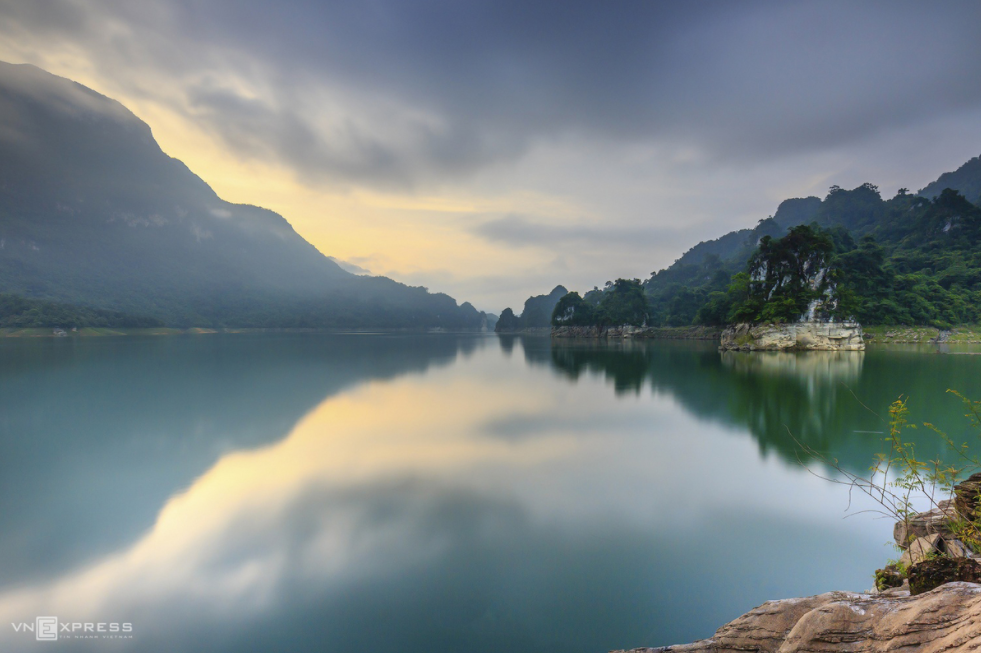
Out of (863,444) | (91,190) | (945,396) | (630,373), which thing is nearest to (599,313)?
(630,373)

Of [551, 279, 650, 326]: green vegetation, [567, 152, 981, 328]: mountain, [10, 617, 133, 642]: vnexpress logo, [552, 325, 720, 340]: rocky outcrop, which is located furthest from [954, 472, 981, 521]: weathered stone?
[551, 279, 650, 326]: green vegetation

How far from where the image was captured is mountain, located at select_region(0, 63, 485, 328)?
106062 mm

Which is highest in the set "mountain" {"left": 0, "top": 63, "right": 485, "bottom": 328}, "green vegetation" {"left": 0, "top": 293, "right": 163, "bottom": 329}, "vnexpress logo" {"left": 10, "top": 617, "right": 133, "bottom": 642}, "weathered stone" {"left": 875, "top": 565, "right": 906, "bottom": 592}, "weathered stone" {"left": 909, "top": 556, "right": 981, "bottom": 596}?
"mountain" {"left": 0, "top": 63, "right": 485, "bottom": 328}

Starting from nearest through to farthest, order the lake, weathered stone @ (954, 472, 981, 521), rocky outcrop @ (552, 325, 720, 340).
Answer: weathered stone @ (954, 472, 981, 521), the lake, rocky outcrop @ (552, 325, 720, 340)

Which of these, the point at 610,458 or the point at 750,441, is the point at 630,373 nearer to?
the point at 750,441

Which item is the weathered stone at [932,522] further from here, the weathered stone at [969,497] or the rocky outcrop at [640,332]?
the rocky outcrop at [640,332]

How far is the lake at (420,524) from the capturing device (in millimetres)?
4207

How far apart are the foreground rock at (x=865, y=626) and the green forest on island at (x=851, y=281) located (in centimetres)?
5296

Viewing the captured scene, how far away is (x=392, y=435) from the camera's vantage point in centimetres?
1139

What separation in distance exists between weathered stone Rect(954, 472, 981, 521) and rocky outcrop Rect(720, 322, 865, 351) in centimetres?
5059

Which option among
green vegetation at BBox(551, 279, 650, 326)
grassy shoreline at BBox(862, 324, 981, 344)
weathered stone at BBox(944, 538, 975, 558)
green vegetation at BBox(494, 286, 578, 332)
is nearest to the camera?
weathered stone at BBox(944, 538, 975, 558)

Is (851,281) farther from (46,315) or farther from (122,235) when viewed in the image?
(122,235)

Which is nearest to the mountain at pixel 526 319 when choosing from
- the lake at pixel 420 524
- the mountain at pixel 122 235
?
the mountain at pixel 122 235

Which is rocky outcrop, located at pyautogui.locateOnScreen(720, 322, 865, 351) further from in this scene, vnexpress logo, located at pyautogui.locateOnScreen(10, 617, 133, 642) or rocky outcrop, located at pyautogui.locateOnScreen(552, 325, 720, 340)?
vnexpress logo, located at pyautogui.locateOnScreen(10, 617, 133, 642)
